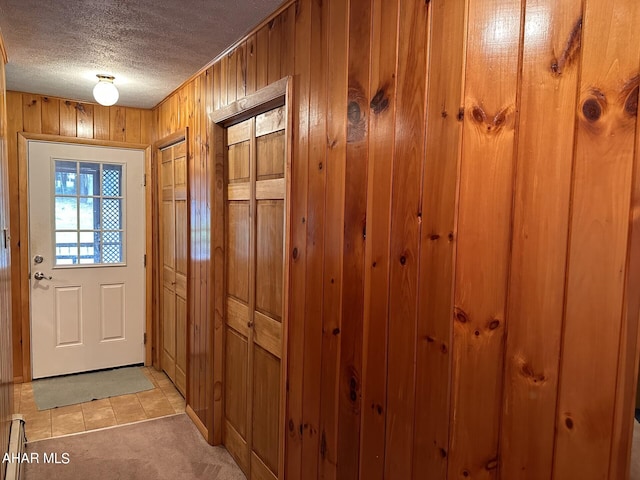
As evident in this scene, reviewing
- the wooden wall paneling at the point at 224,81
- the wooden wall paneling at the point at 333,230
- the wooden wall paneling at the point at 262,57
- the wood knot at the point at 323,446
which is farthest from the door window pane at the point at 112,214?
the wood knot at the point at 323,446

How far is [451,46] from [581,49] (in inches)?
12.4

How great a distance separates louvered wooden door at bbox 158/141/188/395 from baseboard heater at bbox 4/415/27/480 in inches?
41.1

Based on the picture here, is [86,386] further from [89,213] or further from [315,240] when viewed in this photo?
[315,240]

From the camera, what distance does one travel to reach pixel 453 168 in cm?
113

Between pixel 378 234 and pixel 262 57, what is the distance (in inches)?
47.7

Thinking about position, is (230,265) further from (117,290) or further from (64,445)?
(117,290)

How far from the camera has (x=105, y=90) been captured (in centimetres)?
294

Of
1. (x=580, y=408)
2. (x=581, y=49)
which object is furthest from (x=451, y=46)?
(x=580, y=408)

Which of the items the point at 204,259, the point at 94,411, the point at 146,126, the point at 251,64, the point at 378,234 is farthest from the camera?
the point at 146,126

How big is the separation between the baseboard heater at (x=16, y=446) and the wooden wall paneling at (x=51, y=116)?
7.44ft

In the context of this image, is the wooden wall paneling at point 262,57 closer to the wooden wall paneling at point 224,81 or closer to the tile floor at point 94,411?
the wooden wall paneling at point 224,81

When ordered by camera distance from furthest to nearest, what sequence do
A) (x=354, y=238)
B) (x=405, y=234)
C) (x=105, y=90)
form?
(x=105, y=90) < (x=354, y=238) < (x=405, y=234)

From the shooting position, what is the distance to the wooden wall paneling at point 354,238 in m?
1.44

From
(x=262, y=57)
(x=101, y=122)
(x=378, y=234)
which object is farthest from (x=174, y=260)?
(x=378, y=234)
